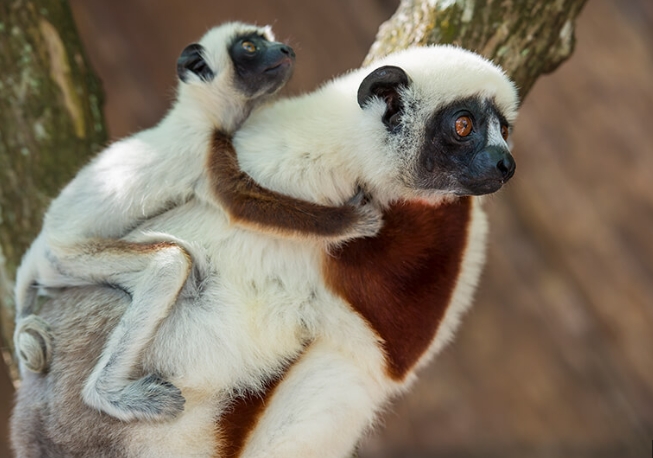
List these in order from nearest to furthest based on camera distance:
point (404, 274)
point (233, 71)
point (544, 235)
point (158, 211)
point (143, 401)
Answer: point (143, 401) < point (404, 274) < point (158, 211) < point (233, 71) < point (544, 235)

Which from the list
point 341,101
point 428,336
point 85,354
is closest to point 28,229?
point 85,354

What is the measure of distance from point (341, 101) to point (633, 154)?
15.3 feet

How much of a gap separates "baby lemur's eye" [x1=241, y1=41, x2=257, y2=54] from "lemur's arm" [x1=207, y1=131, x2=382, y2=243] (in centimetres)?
69

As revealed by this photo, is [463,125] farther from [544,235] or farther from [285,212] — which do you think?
[544,235]

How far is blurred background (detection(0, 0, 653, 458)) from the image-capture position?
7156mm

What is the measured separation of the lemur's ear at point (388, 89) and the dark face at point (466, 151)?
0.52ft

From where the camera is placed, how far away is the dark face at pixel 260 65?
372 cm

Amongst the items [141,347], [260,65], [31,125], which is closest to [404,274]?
[141,347]

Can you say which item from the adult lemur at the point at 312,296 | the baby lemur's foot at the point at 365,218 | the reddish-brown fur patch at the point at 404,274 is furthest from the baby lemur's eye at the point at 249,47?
the reddish-brown fur patch at the point at 404,274

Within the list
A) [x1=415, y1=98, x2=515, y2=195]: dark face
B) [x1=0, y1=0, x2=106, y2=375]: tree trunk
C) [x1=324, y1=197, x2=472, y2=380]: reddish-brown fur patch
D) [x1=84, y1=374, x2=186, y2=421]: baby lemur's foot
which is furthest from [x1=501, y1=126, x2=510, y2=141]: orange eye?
[x1=0, y1=0, x2=106, y2=375]: tree trunk

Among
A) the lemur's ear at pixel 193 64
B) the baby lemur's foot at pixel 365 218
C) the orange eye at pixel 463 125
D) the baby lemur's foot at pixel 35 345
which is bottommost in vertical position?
the baby lemur's foot at pixel 35 345

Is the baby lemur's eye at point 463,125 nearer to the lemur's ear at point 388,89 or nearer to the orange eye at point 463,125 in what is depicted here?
the orange eye at point 463,125

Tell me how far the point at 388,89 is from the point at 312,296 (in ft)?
3.07

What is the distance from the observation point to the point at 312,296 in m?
3.26
